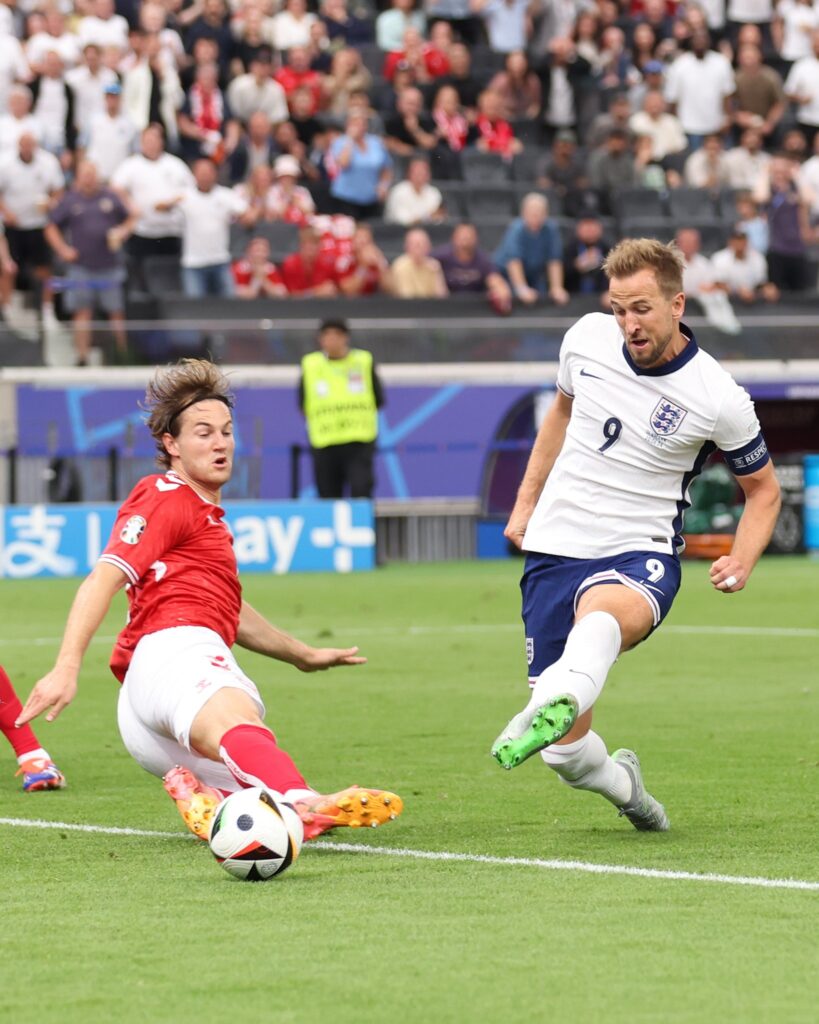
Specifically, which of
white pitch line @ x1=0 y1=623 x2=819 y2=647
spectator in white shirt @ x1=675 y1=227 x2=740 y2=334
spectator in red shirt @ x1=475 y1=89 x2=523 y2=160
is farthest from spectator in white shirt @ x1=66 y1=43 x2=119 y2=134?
white pitch line @ x1=0 y1=623 x2=819 y2=647

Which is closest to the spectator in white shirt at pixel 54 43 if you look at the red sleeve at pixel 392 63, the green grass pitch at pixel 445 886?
the red sleeve at pixel 392 63

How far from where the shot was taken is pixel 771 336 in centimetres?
2133

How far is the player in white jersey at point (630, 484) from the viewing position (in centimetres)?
624

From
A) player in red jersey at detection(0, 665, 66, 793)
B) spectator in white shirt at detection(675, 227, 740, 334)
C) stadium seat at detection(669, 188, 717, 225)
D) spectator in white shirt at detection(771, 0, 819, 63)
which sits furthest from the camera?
spectator in white shirt at detection(771, 0, 819, 63)

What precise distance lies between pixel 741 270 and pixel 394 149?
4.39 m

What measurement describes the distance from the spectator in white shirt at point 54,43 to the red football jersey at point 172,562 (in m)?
16.4

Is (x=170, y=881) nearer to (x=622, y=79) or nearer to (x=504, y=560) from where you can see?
(x=504, y=560)

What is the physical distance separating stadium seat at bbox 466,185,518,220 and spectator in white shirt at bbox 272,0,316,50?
2872 mm

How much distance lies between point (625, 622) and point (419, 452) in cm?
1484

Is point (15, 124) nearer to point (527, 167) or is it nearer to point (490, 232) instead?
point (490, 232)

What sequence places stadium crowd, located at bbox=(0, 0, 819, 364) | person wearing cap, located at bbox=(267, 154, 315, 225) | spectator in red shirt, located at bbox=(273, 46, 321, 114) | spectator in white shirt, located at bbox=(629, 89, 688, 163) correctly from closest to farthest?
stadium crowd, located at bbox=(0, 0, 819, 364), person wearing cap, located at bbox=(267, 154, 315, 225), spectator in red shirt, located at bbox=(273, 46, 321, 114), spectator in white shirt, located at bbox=(629, 89, 688, 163)

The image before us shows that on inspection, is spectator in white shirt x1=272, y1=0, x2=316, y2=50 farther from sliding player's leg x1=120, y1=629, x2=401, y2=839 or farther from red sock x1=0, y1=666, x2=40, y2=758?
sliding player's leg x1=120, y1=629, x2=401, y2=839

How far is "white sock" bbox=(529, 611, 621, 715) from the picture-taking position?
224 inches

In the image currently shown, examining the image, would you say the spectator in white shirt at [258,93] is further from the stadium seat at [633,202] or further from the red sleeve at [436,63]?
the stadium seat at [633,202]
